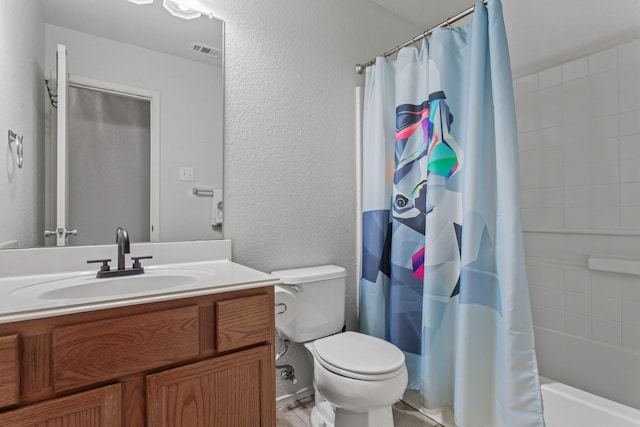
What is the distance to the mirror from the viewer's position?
1180 mm

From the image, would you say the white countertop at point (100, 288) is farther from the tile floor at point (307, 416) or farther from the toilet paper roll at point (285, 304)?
the tile floor at point (307, 416)

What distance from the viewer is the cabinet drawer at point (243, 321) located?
1.01m

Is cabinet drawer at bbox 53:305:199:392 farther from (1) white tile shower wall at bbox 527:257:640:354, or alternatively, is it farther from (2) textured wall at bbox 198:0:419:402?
(1) white tile shower wall at bbox 527:257:640:354

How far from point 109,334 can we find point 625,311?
6.56 feet

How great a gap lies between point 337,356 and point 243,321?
504 mm

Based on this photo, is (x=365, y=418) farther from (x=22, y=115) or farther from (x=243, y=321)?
(x=22, y=115)

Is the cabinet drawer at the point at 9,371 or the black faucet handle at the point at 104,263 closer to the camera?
the cabinet drawer at the point at 9,371

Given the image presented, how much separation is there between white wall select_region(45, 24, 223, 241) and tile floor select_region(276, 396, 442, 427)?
3.24ft

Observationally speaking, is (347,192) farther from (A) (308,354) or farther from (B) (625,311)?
(B) (625,311)

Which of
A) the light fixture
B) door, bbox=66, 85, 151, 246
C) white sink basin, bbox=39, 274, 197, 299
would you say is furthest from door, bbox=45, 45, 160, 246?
the light fixture

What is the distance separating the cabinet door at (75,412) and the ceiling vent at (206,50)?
1385mm

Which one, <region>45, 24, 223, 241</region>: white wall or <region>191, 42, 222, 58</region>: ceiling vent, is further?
<region>191, 42, 222, 58</region>: ceiling vent

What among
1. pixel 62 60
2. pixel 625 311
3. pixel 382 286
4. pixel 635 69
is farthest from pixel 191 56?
pixel 625 311

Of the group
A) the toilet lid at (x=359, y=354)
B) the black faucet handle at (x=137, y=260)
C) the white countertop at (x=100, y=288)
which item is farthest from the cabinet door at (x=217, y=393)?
the black faucet handle at (x=137, y=260)
